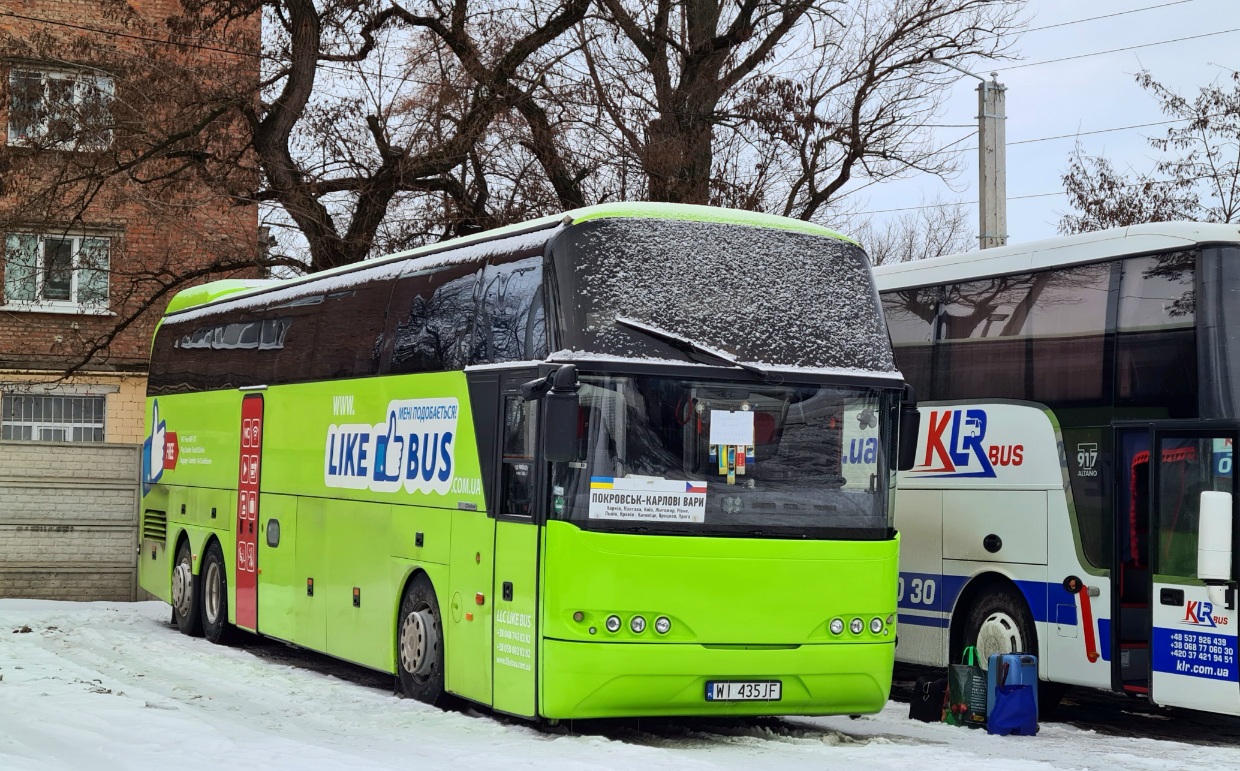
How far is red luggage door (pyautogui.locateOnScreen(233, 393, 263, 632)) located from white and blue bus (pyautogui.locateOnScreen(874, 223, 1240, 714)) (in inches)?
256

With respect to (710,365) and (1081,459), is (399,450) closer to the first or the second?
(710,365)

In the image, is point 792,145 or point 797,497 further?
point 792,145

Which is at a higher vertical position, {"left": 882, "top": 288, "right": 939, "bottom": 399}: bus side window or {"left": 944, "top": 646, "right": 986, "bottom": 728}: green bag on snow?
{"left": 882, "top": 288, "right": 939, "bottom": 399}: bus side window

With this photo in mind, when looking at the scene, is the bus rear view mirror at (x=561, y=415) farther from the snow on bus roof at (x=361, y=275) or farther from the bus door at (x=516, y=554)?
the snow on bus roof at (x=361, y=275)

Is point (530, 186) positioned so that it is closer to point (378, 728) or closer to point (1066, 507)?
point (1066, 507)

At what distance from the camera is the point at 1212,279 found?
39.3 ft

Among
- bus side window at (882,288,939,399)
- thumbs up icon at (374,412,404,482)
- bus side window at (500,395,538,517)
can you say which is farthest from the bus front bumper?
bus side window at (882,288,939,399)

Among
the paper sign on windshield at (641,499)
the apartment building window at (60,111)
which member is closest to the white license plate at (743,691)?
the paper sign on windshield at (641,499)

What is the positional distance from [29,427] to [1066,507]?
1026 inches

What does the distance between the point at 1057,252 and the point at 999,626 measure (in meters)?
3.17

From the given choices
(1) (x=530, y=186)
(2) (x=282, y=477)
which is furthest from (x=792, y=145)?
(2) (x=282, y=477)

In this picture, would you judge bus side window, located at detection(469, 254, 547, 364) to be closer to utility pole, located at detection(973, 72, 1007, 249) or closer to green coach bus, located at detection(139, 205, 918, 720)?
green coach bus, located at detection(139, 205, 918, 720)

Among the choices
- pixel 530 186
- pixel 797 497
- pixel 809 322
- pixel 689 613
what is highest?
pixel 530 186

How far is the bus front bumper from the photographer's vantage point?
1045 centimetres
